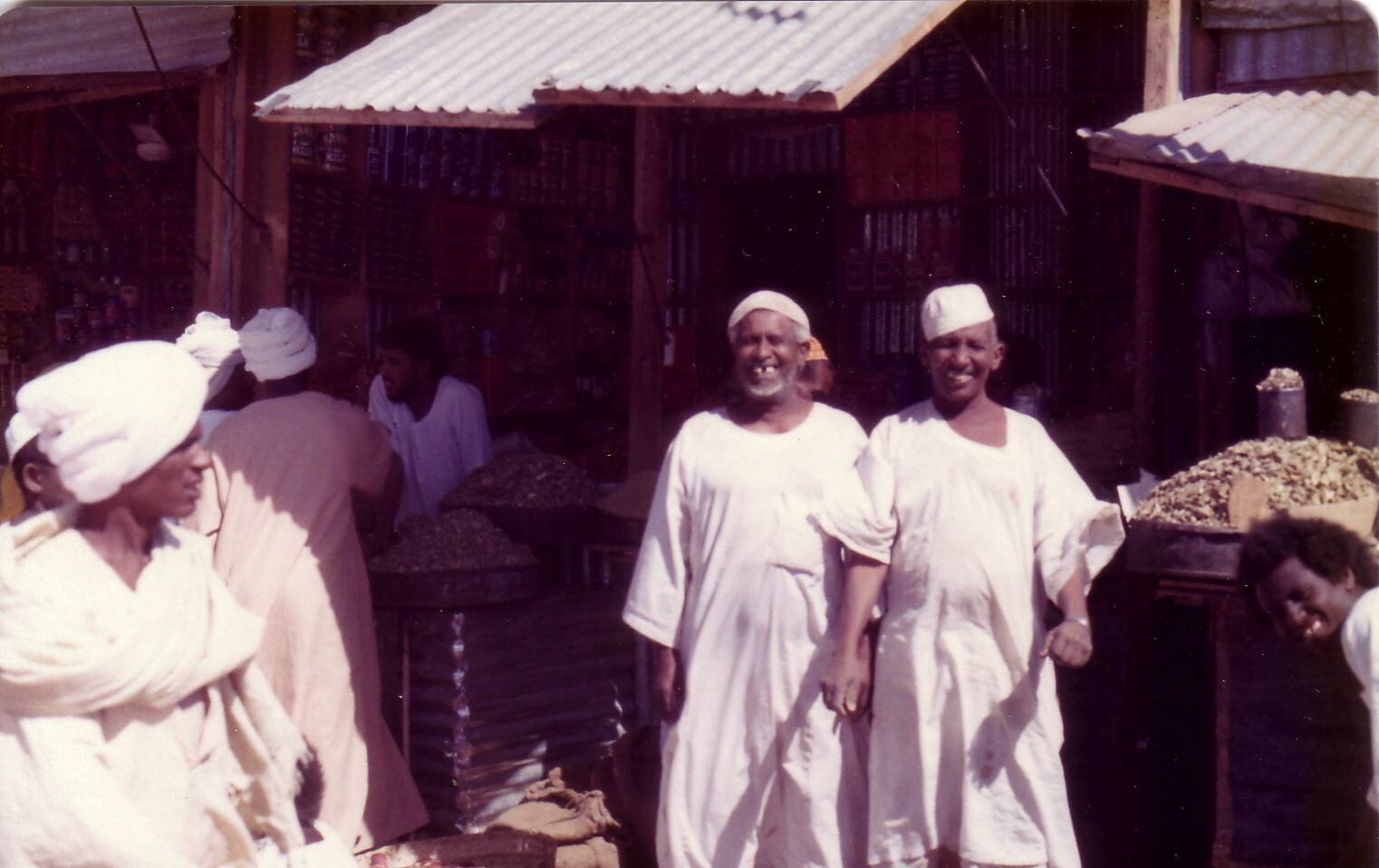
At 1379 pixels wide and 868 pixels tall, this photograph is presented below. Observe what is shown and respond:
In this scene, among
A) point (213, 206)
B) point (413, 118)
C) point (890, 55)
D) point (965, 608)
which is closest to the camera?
point (965, 608)

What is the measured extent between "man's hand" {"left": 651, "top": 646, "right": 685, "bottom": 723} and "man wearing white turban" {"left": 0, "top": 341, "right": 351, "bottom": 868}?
166 centimetres

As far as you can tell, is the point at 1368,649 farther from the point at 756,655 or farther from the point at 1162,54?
the point at 1162,54

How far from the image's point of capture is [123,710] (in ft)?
9.39

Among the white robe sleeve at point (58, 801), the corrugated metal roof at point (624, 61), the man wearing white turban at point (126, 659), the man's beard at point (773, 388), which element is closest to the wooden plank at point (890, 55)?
the corrugated metal roof at point (624, 61)

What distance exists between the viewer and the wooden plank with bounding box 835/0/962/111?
458cm

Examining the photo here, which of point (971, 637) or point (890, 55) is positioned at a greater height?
point (890, 55)

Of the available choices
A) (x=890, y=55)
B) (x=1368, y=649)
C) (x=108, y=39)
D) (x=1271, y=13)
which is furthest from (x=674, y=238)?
(x=1368, y=649)

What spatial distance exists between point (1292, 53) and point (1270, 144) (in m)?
1.55

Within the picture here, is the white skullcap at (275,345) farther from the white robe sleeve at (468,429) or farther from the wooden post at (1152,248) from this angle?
the wooden post at (1152,248)

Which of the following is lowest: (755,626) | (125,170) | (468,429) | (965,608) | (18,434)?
(755,626)

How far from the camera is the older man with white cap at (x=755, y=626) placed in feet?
14.9

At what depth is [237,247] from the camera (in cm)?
750

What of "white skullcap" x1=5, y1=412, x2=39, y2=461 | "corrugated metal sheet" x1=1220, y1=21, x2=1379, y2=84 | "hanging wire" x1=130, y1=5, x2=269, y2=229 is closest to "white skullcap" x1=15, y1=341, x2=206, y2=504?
"white skullcap" x1=5, y1=412, x2=39, y2=461

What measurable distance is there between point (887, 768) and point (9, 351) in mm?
6796
